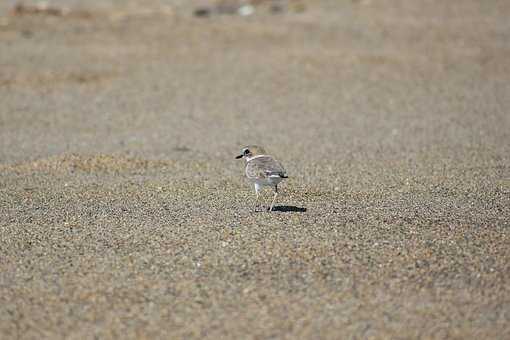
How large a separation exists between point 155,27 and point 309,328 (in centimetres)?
1966

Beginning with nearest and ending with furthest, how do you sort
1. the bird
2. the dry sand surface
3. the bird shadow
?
the dry sand surface → the bird → the bird shadow

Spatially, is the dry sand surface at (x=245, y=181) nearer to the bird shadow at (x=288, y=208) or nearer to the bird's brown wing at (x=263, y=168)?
the bird shadow at (x=288, y=208)

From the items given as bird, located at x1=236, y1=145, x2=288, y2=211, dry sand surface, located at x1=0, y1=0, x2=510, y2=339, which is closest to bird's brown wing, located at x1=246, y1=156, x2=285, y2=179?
bird, located at x1=236, y1=145, x2=288, y2=211

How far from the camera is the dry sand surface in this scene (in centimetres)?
685

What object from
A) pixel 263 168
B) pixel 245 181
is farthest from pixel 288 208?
pixel 245 181

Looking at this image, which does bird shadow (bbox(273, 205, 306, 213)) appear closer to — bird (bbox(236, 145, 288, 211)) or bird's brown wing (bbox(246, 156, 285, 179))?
bird (bbox(236, 145, 288, 211))

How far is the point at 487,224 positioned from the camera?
8812 millimetres

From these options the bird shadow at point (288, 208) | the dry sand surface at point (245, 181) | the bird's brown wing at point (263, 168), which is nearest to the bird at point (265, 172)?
the bird's brown wing at point (263, 168)

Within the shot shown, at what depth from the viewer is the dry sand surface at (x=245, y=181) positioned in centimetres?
685

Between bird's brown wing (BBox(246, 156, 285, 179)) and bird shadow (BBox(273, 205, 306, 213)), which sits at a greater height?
bird's brown wing (BBox(246, 156, 285, 179))

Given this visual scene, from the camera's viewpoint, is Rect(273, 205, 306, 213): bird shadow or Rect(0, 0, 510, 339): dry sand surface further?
Rect(273, 205, 306, 213): bird shadow

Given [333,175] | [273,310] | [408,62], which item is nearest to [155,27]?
[408,62]

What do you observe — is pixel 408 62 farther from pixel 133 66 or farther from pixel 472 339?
pixel 472 339

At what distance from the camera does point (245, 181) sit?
11586 millimetres
